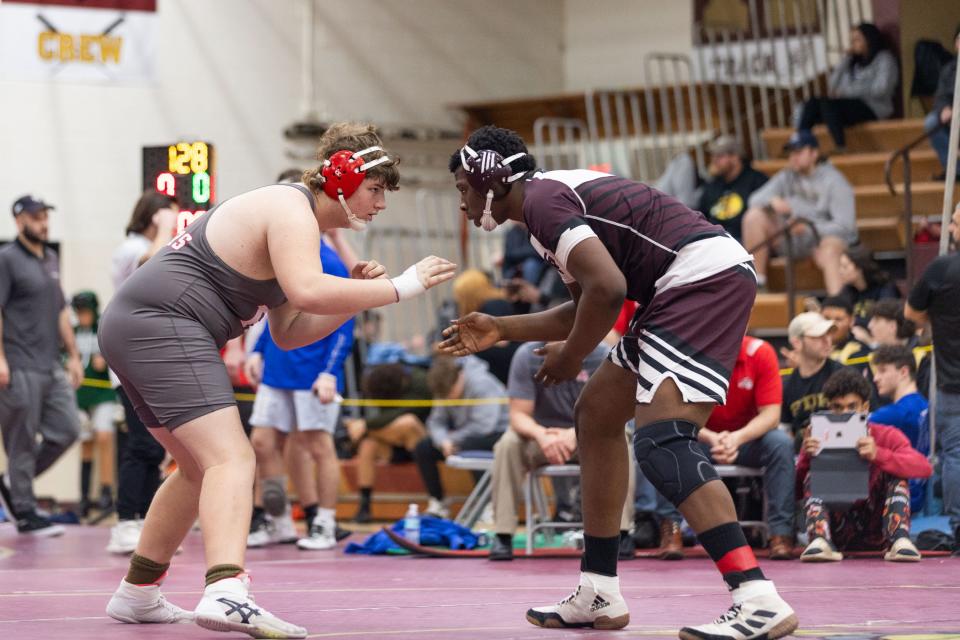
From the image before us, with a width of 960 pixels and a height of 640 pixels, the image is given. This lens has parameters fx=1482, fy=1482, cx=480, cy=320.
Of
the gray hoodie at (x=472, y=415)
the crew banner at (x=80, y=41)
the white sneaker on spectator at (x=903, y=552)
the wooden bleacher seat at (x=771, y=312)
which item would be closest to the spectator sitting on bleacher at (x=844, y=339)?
the white sneaker on spectator at (x=903, y=552)

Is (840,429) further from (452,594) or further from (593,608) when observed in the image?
(593,608)

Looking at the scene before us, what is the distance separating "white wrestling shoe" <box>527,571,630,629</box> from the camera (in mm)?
4672

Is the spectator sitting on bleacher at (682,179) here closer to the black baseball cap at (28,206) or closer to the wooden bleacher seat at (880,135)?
the wooden bleacher seat at (880,135)

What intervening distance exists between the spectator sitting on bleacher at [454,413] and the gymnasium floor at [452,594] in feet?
8.62

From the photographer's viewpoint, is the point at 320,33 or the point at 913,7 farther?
the point at 320,33

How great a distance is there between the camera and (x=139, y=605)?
490 cm

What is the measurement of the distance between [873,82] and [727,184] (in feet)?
5.75

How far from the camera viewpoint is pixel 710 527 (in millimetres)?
4266

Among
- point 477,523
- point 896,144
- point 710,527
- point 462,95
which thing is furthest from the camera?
point 462,95

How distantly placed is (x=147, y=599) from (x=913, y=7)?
10787mm

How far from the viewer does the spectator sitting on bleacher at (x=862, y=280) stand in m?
10.9

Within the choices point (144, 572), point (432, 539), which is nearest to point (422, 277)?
point (144, 572)

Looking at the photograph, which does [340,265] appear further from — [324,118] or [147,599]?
[324,118]

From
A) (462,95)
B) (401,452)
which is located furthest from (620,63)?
(401,452)
